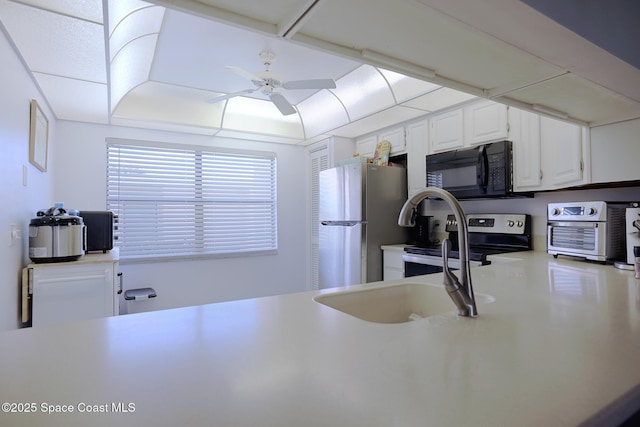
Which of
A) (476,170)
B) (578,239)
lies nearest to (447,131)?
(476,170)

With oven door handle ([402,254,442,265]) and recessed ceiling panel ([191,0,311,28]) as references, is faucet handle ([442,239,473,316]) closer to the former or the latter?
recessed ceiling panel ([191,0,311,28])

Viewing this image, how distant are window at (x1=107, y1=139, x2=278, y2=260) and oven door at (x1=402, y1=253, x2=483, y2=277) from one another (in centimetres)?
201

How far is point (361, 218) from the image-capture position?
3.36 metres

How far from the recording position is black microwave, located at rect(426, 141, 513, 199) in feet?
8.72

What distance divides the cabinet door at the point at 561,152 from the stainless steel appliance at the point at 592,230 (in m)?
0.27

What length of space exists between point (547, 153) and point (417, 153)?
48.2 inches

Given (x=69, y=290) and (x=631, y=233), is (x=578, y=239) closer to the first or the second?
(x=631, y=233)

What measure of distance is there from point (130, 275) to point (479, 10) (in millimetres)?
3867

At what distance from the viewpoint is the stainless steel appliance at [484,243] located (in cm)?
267

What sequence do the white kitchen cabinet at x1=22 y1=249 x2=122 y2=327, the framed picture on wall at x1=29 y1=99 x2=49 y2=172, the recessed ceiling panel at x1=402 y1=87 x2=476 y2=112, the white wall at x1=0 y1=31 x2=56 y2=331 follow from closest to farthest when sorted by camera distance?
the white wall at x1=0 y1=31 x2=56 y2=331, the white kitchen cabinet at x1=22 y1=249 x2=122 y2=327, the framed picture on wall at x1=29 y1=99 x2=49 y2=172, the recessed ceiling panel at x1=402 y1=87 x2=476 y2=112

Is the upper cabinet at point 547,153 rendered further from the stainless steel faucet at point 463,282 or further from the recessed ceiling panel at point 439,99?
the stainless steel faucet at point 463,282

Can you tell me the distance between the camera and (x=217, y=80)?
318 cm

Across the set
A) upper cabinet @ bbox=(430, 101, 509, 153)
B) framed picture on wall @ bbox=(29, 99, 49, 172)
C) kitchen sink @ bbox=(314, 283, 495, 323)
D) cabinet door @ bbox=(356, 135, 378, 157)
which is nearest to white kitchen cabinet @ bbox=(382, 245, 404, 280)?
upper cabinet @ bbox=(430, 101, 509, 153)

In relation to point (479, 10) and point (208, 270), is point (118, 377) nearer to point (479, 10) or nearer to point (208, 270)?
point (479, 10)
